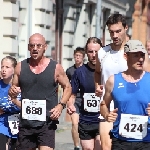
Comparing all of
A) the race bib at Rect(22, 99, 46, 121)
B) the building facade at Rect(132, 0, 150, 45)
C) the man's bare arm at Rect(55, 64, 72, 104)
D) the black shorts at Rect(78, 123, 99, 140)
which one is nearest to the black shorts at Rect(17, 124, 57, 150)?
the race bib at Rect(22, 99, 46, 121)

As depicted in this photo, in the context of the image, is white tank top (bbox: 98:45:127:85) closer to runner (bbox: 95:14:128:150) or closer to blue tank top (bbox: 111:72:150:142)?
runner (bbox: 95:14:128:150)

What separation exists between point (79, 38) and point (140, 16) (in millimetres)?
17312

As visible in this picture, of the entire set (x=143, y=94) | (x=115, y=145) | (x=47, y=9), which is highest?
(x=47, y=9)

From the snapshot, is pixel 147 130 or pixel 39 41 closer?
pixel 147 130

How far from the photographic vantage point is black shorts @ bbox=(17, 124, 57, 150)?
8695 millimetres

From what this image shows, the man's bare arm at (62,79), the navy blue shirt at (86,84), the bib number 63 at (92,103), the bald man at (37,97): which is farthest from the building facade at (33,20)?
the bald man at (37,97)

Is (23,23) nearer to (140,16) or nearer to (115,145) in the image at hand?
(115,145)

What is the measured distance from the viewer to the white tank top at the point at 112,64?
28.7ft

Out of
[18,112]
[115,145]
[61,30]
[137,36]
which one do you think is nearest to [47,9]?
[61,30]

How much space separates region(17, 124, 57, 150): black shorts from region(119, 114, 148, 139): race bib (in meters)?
1.54

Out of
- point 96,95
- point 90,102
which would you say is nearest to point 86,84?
point 90,102

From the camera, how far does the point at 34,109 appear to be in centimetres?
874

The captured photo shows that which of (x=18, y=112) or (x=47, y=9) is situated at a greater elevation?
(x=47, y=9)

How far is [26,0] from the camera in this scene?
19.0 metres
